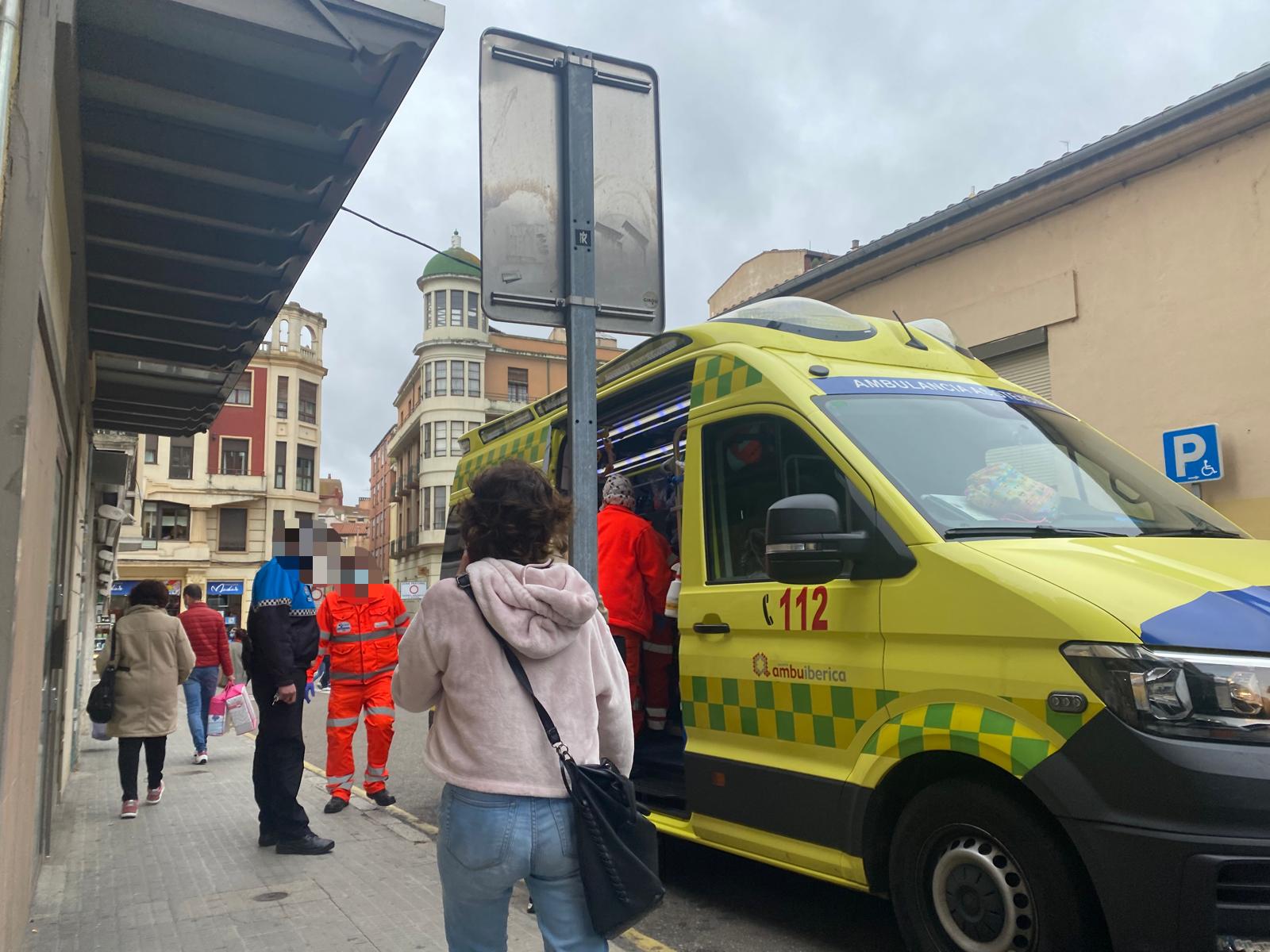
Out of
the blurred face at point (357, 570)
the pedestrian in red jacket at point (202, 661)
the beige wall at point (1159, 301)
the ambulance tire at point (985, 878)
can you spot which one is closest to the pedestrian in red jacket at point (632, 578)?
the blurred face at point (357, 570)

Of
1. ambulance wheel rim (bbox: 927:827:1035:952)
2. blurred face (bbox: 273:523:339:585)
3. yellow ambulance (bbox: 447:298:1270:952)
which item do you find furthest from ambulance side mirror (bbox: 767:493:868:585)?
blurred face (bbox: 273:523:339:585)

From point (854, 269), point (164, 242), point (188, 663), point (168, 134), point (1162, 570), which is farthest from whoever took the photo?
point (854, 269)

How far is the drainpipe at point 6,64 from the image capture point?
2.37 metres

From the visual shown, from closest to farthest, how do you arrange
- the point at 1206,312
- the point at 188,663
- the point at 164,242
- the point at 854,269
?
the point at 164,242, the point at 188,663, the point at 1206,312, the point at 854,269

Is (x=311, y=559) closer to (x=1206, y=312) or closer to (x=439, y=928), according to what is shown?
(x=439, y=928)

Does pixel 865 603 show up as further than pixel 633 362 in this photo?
No

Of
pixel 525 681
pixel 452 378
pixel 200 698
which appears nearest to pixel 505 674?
pixel 525 681

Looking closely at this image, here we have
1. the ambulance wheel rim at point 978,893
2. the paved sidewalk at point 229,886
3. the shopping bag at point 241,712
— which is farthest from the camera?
the shopping bag at point 241,712

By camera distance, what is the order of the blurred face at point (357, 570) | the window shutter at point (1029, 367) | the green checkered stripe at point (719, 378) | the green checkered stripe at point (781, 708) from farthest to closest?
the window shutter at point (1029, 367) < the blurred face at point (357, 570) < the green checkered stripe at point (719, 378) < the green checkered stripe at point (781, 708)

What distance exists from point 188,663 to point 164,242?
3.72 metres

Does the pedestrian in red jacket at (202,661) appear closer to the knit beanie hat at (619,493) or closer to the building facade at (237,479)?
the knit beanie hat at (619,493)

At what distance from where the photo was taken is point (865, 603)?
3.66m

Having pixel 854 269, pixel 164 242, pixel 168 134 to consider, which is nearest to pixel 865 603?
pixel 168 134

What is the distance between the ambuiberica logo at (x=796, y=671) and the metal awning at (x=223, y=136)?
2.72 meters
